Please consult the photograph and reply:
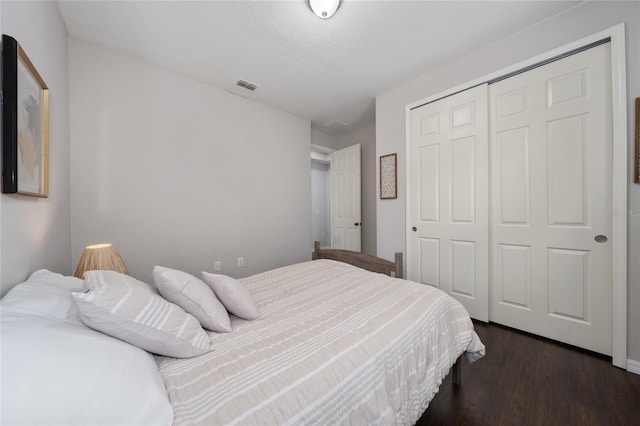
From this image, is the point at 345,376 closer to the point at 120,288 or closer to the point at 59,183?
the point at 120,288

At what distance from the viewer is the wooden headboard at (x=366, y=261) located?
2024mm

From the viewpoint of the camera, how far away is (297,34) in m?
1.95

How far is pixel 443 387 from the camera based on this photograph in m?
1.47

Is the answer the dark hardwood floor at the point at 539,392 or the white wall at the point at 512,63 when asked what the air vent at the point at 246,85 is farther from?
the dark hardwood floor at the point at 539,392

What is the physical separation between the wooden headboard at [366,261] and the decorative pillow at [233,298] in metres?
1.28

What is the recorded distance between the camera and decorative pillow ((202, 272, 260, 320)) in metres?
1.19

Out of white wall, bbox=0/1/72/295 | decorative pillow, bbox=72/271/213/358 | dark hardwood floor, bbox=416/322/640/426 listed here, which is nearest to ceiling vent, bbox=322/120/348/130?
white wall, bbox=0/1/72/295

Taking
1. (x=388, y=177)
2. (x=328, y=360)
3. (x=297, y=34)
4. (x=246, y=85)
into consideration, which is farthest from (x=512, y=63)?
(x=328, y=360)

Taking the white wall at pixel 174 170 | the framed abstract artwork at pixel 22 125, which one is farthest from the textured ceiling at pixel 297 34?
the framed abstract artwork at pixel 22 125

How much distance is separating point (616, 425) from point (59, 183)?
3.65 metres

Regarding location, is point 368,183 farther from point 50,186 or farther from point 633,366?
point 50,186

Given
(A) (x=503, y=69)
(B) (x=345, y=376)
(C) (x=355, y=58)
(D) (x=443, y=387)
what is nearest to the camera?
(B) (x=345, y=376)

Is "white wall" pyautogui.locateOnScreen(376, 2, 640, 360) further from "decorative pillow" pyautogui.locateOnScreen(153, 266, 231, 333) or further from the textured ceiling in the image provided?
"decorative pillow" pyautogui.locateOnScreen(153, 266, 231, 333)

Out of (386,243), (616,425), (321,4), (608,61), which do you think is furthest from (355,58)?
(616,425)
